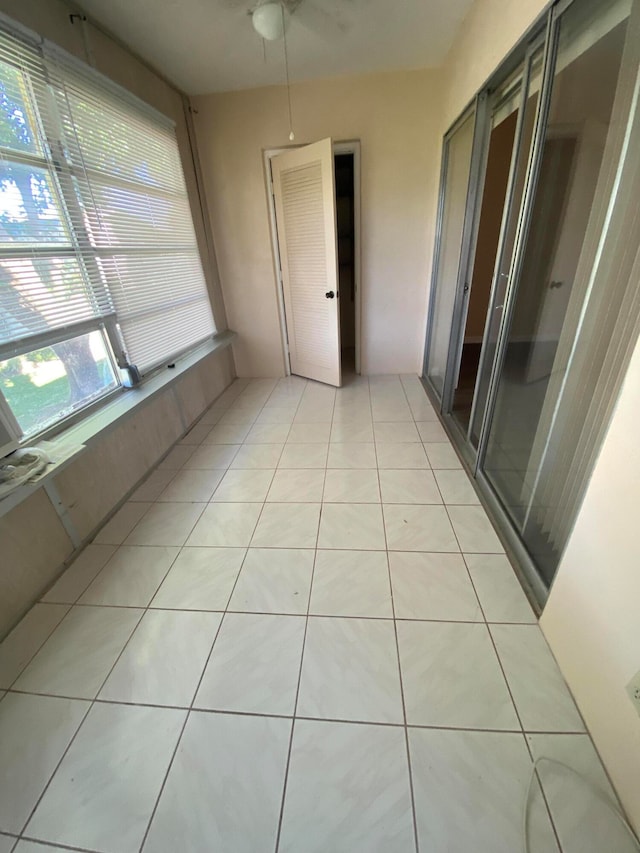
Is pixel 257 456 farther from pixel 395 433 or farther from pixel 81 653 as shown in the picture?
pixel 81 653

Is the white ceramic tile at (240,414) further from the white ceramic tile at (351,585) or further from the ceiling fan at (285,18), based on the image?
the ceiling fan at (285,18)

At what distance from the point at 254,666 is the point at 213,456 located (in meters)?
1.60

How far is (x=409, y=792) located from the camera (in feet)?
3.16

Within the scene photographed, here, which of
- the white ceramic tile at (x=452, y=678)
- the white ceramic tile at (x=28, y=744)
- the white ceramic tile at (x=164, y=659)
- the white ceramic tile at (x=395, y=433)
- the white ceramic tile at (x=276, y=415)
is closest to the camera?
the white ceramic tile at (x=28, y=744)

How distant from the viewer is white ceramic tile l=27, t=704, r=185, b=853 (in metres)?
0.93

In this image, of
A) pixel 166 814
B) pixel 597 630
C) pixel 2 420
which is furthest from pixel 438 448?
pixel 2 420

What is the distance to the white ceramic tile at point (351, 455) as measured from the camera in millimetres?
2375

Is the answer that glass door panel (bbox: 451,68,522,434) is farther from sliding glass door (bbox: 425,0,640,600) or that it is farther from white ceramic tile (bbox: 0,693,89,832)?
white ceramic tile (bbox: 0,693,89,832)

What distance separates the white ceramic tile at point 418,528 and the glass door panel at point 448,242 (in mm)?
1455

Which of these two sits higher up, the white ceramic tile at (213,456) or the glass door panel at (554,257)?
the glass door panel at (554,257)

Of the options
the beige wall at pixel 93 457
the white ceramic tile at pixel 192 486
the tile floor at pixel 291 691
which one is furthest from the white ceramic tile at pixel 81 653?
the white ceramic tile at pixel 192 486

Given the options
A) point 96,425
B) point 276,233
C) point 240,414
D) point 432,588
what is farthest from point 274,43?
point 432,588

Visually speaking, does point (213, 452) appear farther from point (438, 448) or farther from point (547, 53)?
point (547, 53)

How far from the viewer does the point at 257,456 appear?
101 inches
